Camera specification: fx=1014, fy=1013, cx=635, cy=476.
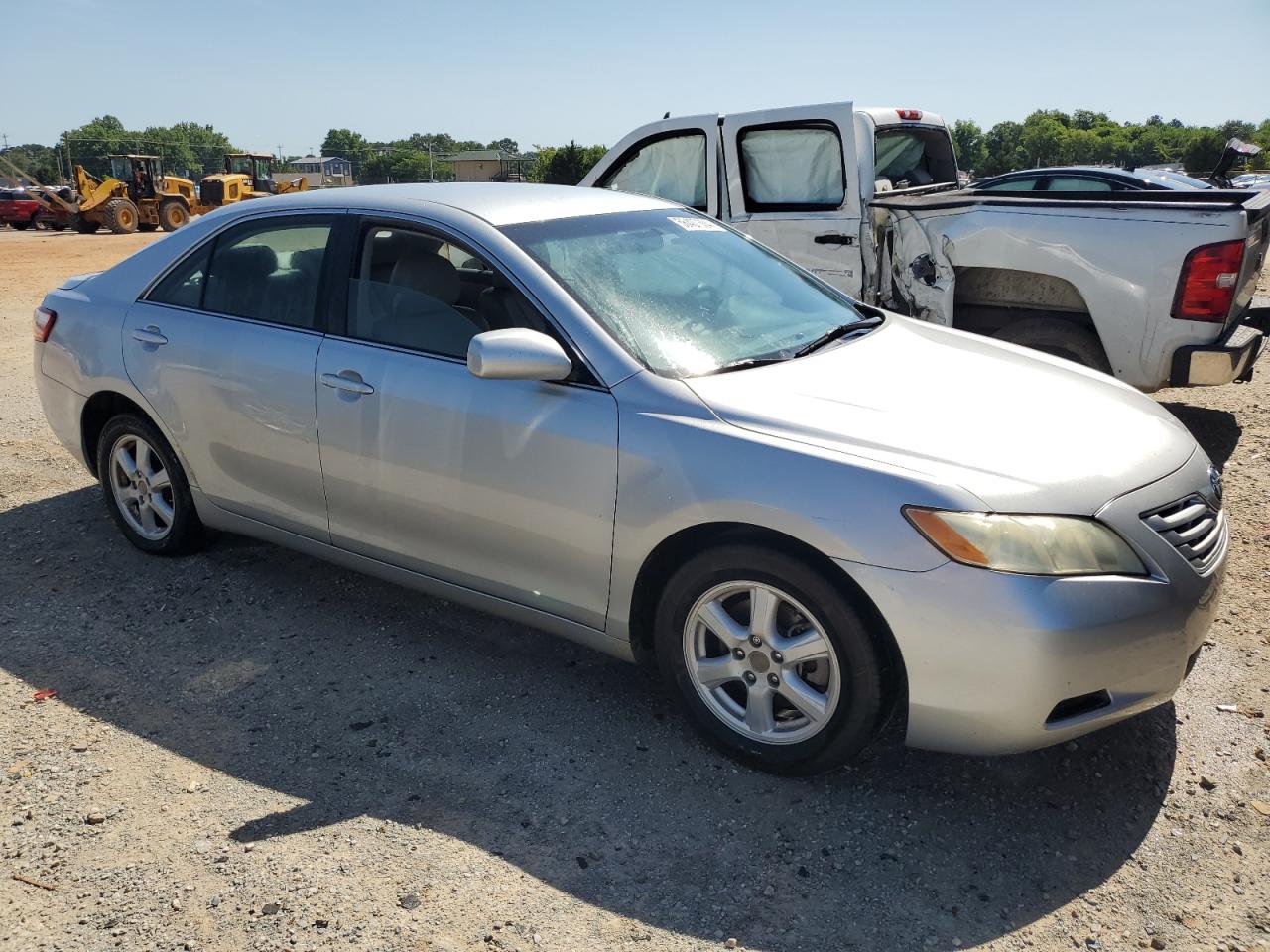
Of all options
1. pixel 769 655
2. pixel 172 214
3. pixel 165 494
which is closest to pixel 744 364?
pixel 769 655

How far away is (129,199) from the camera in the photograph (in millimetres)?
32219

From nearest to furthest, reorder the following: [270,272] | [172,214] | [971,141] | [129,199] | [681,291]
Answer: [681,291] → [270,272] → [129,199] → [172,214] → [971,141]

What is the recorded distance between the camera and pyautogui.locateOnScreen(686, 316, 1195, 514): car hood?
274 centimetres

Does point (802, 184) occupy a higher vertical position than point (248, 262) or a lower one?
higher

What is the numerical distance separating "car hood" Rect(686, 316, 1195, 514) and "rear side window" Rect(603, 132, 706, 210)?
4079mm

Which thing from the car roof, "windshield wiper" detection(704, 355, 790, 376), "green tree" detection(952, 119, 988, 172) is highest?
"green tree" detection(952, 119, 988, 172)

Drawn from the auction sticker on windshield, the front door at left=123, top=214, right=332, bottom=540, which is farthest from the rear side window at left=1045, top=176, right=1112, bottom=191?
the front door at left=123, top=214, right=332, bottom=540

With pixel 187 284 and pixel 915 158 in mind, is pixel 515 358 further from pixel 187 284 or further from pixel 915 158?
pixel 915 158

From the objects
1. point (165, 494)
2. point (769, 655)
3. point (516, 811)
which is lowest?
point (516, 811)

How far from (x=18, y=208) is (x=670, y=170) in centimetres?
3647

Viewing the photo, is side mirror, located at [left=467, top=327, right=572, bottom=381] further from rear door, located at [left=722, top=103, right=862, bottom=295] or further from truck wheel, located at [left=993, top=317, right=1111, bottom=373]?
rear door, located at [left=722, top=103, right=862, bottom=295]

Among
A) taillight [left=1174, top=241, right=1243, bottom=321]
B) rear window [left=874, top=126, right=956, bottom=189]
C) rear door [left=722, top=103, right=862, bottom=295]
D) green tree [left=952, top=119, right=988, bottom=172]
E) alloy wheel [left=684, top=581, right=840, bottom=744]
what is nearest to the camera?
alloy wheel [left=684, top=581, right=840, bottom=744]

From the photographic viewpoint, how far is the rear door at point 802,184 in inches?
266

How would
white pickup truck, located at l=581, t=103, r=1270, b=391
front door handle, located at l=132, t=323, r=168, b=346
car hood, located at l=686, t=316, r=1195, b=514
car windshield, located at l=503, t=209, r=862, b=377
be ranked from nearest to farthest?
car hood, located at l=686, t=316, r=1195, b=514 → car windshield, located at l=503, t=209, r=862, b=377 → front door handle, located at l=132, t=323, r=168, b=346 → white pickup truck, located at l=581, t=103, r=1270, b=391
